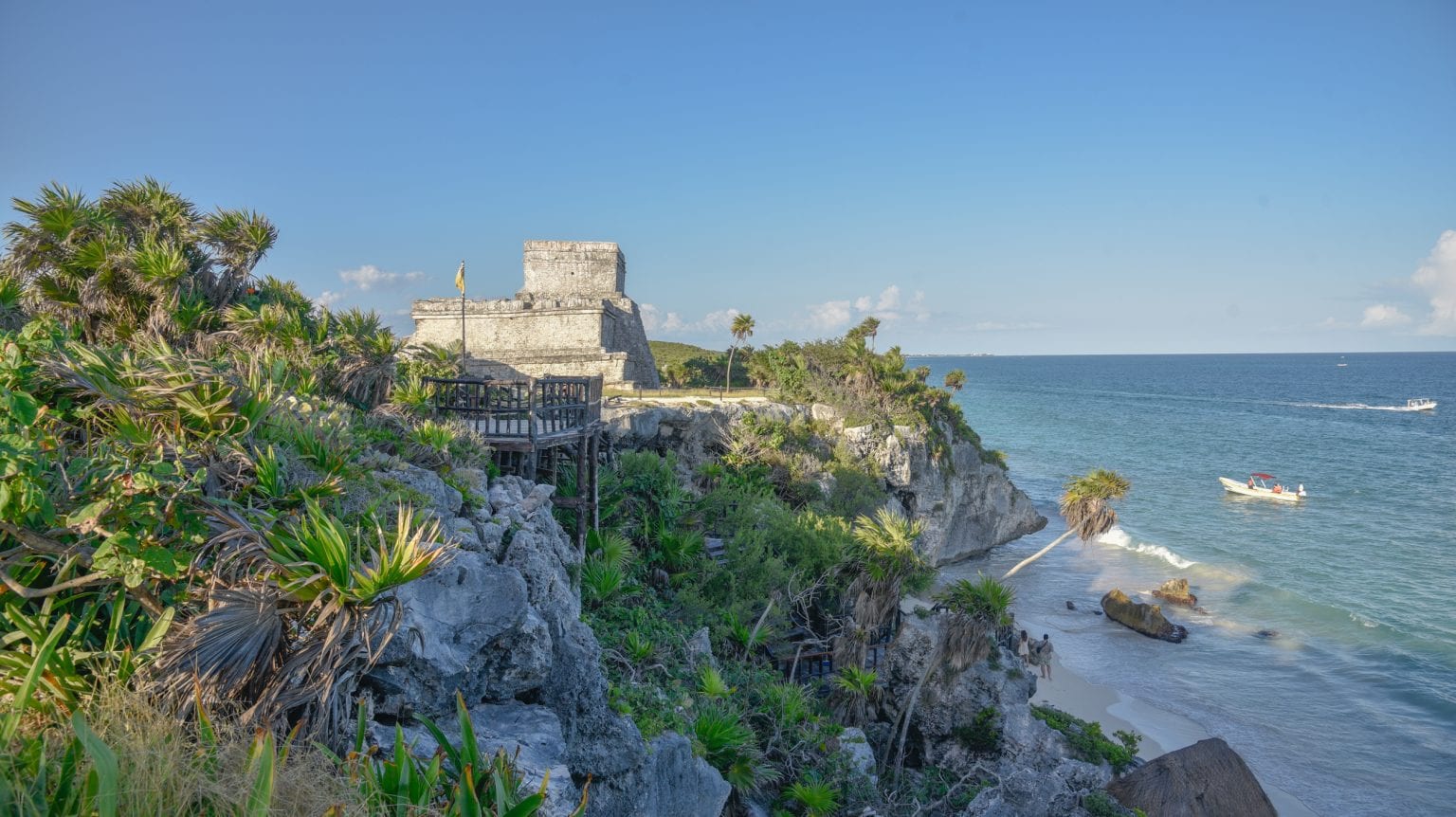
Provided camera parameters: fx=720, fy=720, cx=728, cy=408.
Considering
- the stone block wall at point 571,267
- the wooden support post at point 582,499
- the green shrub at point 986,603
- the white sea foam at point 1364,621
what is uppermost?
the stone block wall at point 571,267

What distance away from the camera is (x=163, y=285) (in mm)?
9383

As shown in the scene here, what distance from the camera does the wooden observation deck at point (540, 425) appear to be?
11469mm

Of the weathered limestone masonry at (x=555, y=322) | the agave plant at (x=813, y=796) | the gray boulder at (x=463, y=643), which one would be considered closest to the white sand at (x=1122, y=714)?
the agave plant at (x=813, y=796)

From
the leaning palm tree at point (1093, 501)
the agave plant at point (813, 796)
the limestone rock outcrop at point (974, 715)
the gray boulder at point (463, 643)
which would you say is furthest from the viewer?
the leaning palm tree at point (1093, 501)

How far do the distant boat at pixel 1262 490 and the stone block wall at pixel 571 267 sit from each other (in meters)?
35.1

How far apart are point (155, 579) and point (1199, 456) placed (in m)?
61.5

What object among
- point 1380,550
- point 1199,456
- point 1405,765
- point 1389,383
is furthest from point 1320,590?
point 1389,383

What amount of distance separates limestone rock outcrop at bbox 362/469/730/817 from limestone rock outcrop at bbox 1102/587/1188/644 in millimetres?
18801

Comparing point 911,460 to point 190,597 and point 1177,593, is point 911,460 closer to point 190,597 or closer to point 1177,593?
point 1177,593

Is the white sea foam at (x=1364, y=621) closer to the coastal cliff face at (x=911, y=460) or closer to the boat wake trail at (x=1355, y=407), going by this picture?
the coastal cliff face at (x=911, y=460)

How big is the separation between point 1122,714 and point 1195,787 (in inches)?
259

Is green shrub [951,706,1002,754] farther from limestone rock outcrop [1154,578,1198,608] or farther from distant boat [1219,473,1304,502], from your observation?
distant boat [1219,473,1304,502]

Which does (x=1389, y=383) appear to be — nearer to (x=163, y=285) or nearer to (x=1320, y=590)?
(x=1320, y=590)

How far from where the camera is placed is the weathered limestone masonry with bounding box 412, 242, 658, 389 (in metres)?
27.5
